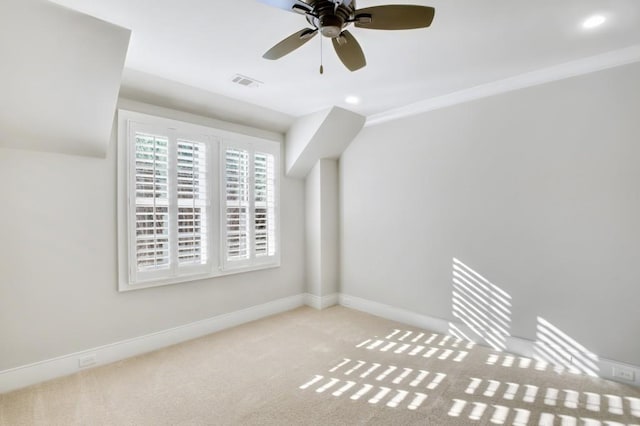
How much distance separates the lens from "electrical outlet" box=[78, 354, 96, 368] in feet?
9.10

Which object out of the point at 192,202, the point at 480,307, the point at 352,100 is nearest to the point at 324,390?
the point at 480,307

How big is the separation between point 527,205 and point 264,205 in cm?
300

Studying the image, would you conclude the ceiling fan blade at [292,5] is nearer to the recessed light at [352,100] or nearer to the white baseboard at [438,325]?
the recessed light at [352,100]

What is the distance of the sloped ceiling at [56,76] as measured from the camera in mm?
1884

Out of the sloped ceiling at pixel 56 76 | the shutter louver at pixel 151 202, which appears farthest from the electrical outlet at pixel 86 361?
the sloped ceiling at pixel 56 76

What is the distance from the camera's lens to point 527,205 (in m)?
3.00

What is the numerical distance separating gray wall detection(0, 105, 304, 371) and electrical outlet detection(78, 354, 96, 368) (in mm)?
83

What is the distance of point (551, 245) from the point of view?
2.87m

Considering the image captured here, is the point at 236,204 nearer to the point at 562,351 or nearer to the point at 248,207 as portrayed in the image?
the point at 248,207

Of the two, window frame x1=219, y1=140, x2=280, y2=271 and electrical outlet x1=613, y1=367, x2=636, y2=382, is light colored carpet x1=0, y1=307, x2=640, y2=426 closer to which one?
electrical outlet x1=613, y1=367, x2=636, y2=382

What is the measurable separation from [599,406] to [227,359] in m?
3.00

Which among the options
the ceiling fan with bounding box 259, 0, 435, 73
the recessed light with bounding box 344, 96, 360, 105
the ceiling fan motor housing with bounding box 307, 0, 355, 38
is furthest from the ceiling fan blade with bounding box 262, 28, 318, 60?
the recessed light with bounding box 344, 96, 360, 105

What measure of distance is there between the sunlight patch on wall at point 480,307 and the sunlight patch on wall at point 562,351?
0.92 ft

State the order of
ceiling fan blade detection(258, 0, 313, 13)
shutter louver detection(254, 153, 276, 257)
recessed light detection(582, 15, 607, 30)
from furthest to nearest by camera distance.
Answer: shutter louver detection(254, 153, 276, 257), recessed light detection(582, 15, 607, 30), ceiling fan blade detection(258, 0, 313, 13)
